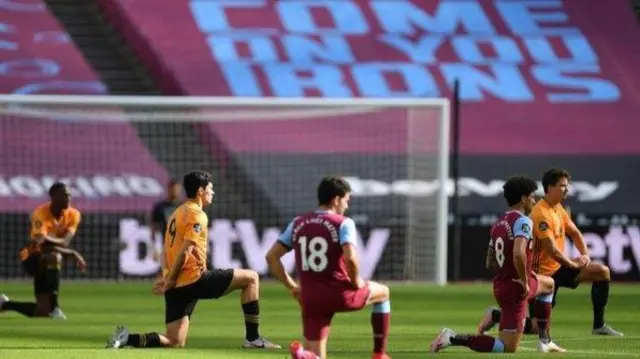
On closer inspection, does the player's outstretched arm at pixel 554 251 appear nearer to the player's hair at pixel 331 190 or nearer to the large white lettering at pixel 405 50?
the player's hair at pixel 331 190

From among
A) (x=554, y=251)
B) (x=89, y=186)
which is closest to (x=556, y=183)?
(x=554, y=251)

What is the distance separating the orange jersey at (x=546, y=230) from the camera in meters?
14.5

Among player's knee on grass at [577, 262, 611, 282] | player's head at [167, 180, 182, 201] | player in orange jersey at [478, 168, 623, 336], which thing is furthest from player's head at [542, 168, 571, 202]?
player's head at [167, 180, 182, 201]

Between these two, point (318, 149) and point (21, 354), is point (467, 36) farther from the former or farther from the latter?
point (21, 354)

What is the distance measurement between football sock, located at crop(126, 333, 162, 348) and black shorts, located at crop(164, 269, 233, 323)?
0.22m

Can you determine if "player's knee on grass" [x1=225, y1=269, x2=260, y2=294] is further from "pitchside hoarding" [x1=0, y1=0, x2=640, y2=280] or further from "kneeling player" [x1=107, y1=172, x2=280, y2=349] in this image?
"pitchside hoarding" [x1=0, y1=0, x2=640, y2=280]

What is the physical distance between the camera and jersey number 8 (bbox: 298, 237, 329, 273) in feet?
35.6

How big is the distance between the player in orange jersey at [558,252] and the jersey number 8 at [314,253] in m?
3.98

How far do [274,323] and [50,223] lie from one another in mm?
2714

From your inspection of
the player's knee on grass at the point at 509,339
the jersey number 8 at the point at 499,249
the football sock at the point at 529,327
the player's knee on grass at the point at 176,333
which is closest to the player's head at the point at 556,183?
the jersey number 8 at the point at 499,249

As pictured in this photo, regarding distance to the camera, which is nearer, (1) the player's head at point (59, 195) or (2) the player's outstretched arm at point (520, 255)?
(2) the player's outstretched arm at point (520, 255)

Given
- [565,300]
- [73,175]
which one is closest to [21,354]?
[565,300]

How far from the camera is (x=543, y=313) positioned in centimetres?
1381

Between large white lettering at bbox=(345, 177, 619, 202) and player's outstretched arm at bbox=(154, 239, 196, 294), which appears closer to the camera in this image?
player's outstretched arm at bbox=(154, 239, 196, 294)
